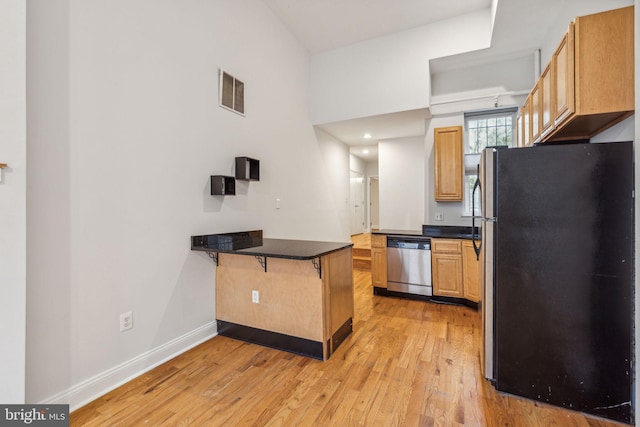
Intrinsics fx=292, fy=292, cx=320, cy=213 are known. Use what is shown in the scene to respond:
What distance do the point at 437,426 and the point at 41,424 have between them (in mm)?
2167

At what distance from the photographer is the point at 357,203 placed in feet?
27.8

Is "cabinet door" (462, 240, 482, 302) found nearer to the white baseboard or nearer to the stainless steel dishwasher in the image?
the stainless steel dishwasher

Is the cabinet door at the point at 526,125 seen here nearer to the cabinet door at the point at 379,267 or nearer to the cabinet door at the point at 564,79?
the cabinet door at the point at 564,79

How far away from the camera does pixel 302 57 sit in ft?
14.7

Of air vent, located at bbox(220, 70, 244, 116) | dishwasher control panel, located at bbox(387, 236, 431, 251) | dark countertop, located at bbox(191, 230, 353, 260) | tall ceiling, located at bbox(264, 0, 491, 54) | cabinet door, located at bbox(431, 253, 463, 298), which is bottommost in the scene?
cabinet door, located at bbox(431, 253, 463, 298)

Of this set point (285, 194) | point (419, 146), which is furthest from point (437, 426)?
point (419, 146)

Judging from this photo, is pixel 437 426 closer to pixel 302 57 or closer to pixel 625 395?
pixel 625 395

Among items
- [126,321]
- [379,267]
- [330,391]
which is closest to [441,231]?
[379,267]

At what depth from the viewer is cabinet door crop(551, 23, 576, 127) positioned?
1.80m

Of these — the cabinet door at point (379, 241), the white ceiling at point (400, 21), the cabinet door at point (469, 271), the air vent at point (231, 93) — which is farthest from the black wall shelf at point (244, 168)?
the cabinet door at point (469, 271)

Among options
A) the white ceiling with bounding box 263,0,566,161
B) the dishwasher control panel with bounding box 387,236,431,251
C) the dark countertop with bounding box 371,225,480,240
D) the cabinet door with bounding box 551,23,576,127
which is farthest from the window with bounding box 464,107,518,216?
the cabinet door with bounding box 551,23,576,127

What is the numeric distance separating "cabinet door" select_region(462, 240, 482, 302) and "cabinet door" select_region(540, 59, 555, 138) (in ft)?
5.05

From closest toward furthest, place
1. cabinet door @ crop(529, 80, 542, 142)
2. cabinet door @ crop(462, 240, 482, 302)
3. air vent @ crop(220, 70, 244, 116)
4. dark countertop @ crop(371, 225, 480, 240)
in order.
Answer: cabinet door @ crop(529, 80, 542, 142) < air vent @ crop(220, 70, 244, 116) < cabinet door @ crop(462, 240, 482, 302) < dark countertop @ crop(371, 225, 480, 240)
